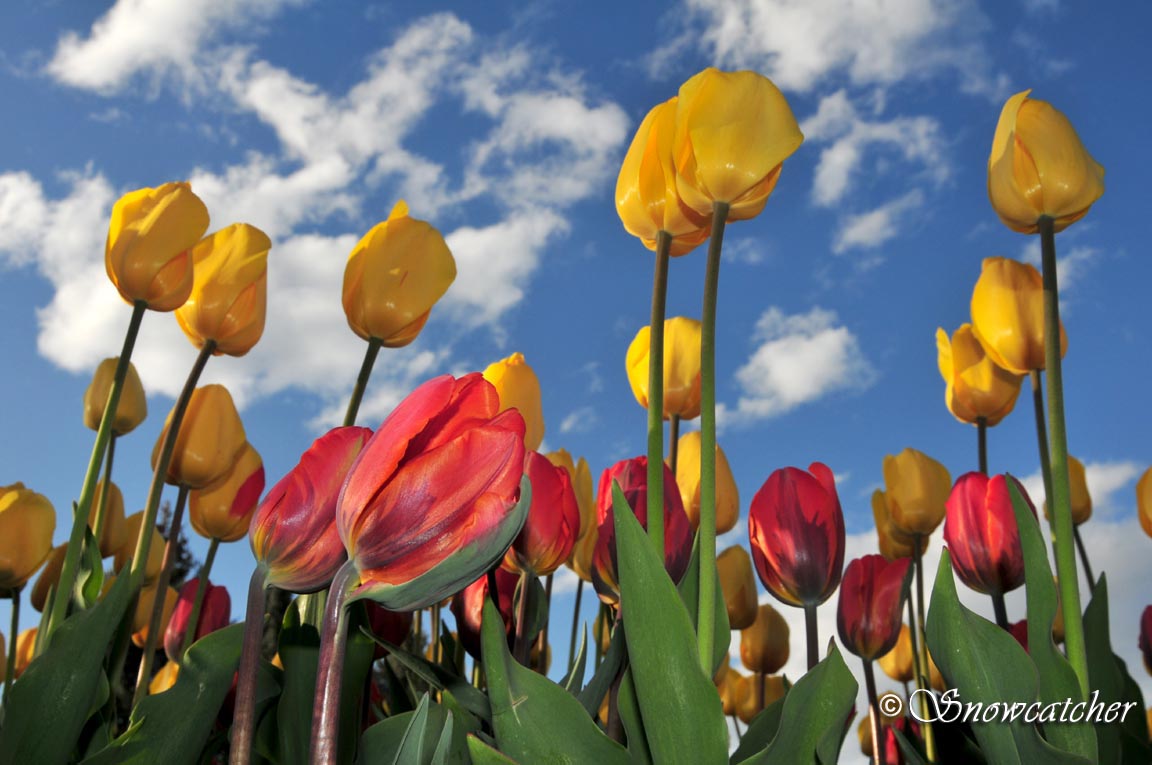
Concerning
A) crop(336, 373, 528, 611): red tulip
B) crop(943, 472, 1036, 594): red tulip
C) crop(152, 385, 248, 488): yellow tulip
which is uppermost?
crop(152, 385, 248, 488): yellow tulip

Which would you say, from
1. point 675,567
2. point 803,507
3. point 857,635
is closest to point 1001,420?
point 857,635

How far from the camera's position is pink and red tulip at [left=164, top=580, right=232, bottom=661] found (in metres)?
1.79

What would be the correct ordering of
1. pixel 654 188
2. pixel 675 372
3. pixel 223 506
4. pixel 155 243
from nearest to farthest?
pixel 654 188
pixel 155 243
pixel 675 372
pixel 223 506

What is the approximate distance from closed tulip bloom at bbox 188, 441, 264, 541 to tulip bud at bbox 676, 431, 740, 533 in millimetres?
889

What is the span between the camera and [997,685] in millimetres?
910

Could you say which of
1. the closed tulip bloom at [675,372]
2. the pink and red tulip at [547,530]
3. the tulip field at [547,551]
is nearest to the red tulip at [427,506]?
the tulip field at [547,551]

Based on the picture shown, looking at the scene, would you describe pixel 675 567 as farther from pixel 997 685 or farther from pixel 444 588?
pixel 444 588

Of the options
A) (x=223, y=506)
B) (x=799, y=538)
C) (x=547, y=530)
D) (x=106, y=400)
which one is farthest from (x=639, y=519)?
(x=106, y=400)

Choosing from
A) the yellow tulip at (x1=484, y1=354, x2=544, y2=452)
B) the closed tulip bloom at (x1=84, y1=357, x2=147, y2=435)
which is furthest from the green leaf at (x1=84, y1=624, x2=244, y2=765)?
the closed tulip bloom at (x1=84, y1=357, x2=147, y2=435)

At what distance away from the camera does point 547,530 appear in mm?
1203

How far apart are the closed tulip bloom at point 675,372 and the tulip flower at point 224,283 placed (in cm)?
76

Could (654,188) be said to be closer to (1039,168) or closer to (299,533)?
(1039,168)

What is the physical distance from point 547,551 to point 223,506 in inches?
43.1

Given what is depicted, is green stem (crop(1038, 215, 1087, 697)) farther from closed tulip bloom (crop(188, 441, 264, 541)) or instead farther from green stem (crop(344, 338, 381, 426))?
closed tulip bloom (crop(188, 441, 264, 541))
